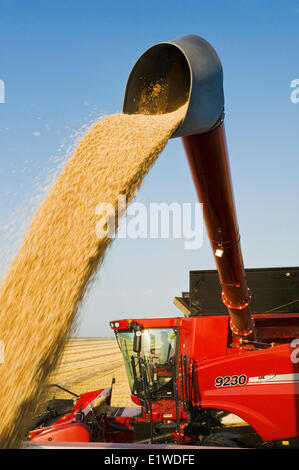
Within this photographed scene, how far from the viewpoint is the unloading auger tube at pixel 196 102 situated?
7.14 feet

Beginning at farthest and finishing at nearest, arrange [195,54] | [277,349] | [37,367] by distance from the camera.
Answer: [277,349]
[195,54]
[37,367]

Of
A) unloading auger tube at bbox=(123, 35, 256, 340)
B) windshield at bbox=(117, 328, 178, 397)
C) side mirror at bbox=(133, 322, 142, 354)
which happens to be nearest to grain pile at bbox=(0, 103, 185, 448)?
unloading auger tube at bbox=(123, 35, 256, 340)

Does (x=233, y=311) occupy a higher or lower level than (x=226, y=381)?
higher

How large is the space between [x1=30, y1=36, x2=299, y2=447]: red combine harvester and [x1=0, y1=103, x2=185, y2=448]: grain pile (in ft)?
0.83

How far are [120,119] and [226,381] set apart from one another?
313cm

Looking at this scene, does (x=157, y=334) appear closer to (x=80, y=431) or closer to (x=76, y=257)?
(x=80, y=431)

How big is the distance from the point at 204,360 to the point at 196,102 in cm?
354

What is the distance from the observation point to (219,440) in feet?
14.3

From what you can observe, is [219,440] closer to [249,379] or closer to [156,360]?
[249,379]

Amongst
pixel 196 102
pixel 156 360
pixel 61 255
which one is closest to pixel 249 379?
pixel 156 360

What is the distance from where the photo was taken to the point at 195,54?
2.16 meters

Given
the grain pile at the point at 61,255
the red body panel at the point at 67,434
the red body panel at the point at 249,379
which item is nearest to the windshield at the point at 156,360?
the red body panel at the point at 249,379

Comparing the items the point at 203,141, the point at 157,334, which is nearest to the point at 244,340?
the point at 157,334

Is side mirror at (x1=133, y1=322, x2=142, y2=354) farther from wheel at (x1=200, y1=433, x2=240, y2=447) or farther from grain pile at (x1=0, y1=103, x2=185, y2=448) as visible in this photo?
grain pile at (x1=0, y1=103, x2=185, y2=448)
